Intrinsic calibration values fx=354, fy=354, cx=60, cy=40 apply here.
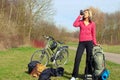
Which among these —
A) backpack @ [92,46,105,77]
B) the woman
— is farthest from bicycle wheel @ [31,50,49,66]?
backpack @ [92,46,105,77]

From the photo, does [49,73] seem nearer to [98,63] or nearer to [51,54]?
[98,63]

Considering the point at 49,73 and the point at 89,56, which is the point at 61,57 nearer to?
the point at 89,56

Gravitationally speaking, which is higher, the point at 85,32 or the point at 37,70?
the point at 85,32

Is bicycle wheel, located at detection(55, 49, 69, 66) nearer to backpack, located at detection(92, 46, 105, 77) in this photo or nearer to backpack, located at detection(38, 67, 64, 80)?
backpack, located at detection(38, 67, 64, 80)

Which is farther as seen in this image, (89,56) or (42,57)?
(42,57)

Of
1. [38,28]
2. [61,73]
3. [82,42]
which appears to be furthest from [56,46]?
[38,28]

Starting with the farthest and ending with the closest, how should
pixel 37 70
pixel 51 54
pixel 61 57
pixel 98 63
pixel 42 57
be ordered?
pixel 61 57 < pixel 51 54 < pixel 42 57 < pixel 37 70 < pixel 98 63

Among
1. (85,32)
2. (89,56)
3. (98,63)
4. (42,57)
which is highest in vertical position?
(85,32)

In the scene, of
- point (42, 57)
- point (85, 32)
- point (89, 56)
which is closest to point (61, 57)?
point (42, 57)

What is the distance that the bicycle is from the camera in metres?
15.2

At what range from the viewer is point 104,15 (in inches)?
3172

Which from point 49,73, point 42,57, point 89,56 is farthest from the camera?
point 42,57

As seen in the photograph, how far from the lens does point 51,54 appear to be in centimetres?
1569

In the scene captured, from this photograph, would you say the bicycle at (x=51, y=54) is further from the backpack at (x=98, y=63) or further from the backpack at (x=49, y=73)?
the backpack at (x=98, y=63)
